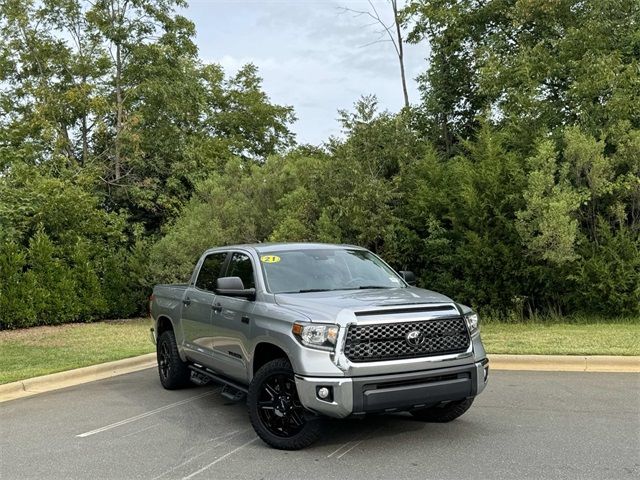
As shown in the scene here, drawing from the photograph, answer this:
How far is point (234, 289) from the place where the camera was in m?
5.99

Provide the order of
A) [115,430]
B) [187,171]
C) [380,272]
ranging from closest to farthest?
[115,430] → [380,272] → [187,171]

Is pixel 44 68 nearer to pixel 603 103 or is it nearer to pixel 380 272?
pixel 603 103

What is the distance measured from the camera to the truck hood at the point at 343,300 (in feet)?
17.2

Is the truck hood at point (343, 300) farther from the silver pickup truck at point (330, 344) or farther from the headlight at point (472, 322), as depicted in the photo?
the headlight at point (472, 322)

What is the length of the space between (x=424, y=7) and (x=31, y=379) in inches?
691

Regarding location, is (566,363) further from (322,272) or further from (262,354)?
(262,354)

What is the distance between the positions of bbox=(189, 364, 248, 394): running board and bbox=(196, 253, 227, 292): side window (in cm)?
95

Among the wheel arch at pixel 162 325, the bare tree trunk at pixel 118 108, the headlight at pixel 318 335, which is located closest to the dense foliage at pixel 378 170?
the bare tree trunk at pixel 118 108

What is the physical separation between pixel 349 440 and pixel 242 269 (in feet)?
7.36

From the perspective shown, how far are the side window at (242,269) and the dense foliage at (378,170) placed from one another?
24.6 ft

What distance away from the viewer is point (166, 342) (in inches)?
322

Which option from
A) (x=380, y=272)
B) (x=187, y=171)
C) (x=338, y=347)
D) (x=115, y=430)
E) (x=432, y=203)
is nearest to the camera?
→ (x=338, y=347)

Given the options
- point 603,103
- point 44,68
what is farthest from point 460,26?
point 44,68

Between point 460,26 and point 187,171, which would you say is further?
point 187,171
